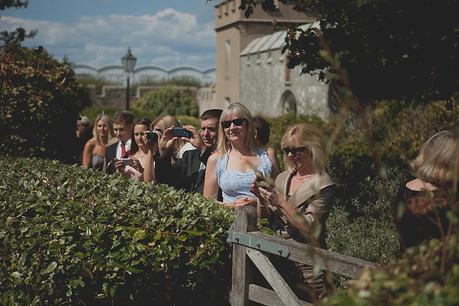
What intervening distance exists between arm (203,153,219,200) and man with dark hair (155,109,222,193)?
0.60 m

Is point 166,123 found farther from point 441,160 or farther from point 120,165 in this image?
point 441,160

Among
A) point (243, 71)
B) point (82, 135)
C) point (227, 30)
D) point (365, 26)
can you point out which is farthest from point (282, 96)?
point (365, 26)

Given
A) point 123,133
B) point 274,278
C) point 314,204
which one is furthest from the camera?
point 123,133

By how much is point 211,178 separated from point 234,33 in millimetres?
38191

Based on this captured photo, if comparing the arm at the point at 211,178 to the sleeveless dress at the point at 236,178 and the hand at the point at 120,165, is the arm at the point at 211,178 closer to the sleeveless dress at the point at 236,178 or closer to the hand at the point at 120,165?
the sleeveless dress at the point at 236,178

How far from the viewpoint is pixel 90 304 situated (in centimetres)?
483

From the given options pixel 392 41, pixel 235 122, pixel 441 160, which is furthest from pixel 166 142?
pixel 441 160

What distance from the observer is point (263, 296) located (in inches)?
183

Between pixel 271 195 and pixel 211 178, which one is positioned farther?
pixel 211 178

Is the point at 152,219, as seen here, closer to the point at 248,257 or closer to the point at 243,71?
the point at 248,257

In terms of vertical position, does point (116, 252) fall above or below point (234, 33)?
below

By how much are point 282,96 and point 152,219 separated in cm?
2950

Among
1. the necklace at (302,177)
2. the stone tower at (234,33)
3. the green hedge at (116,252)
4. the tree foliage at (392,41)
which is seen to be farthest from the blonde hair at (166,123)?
the stone tower at (234,33)

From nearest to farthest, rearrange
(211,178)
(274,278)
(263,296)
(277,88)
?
(274,278) → (263,296) → (211,178) → (277,88)
